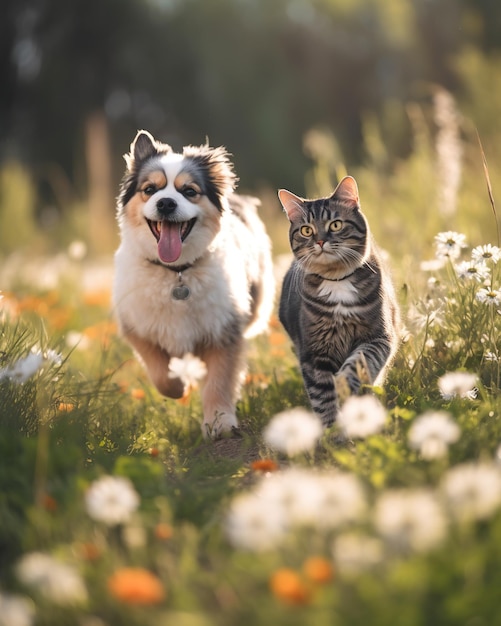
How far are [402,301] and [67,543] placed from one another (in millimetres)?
2769

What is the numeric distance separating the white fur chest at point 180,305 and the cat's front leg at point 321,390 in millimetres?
779

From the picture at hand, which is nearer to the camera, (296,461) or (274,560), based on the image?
(274,560)

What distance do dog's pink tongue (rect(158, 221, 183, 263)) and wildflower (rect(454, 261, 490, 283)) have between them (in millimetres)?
1475

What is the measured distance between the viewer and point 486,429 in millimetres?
2928

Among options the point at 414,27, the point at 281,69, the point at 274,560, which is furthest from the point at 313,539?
the point at 281,69

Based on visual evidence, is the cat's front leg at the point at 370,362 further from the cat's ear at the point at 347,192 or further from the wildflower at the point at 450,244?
the cat's ear at the point at 347,192

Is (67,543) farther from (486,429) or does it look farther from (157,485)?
(486,429)

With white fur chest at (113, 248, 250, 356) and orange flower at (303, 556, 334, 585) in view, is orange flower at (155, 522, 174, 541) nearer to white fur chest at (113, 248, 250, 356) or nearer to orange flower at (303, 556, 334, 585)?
orange flower at (303, 556, 334, 585)

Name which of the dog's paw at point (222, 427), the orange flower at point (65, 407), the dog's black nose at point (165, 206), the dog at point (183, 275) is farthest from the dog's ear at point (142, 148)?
the orange flower at point (65, 407)

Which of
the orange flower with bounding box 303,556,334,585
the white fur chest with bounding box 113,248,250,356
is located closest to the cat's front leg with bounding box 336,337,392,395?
the white fur chest with bounding box 113,248,250,356

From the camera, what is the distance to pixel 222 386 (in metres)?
4.53

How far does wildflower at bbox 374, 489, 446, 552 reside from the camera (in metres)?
1.75

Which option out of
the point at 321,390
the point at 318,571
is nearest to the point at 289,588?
the point at 318,571

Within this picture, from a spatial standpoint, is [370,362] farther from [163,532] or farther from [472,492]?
[472,492]
